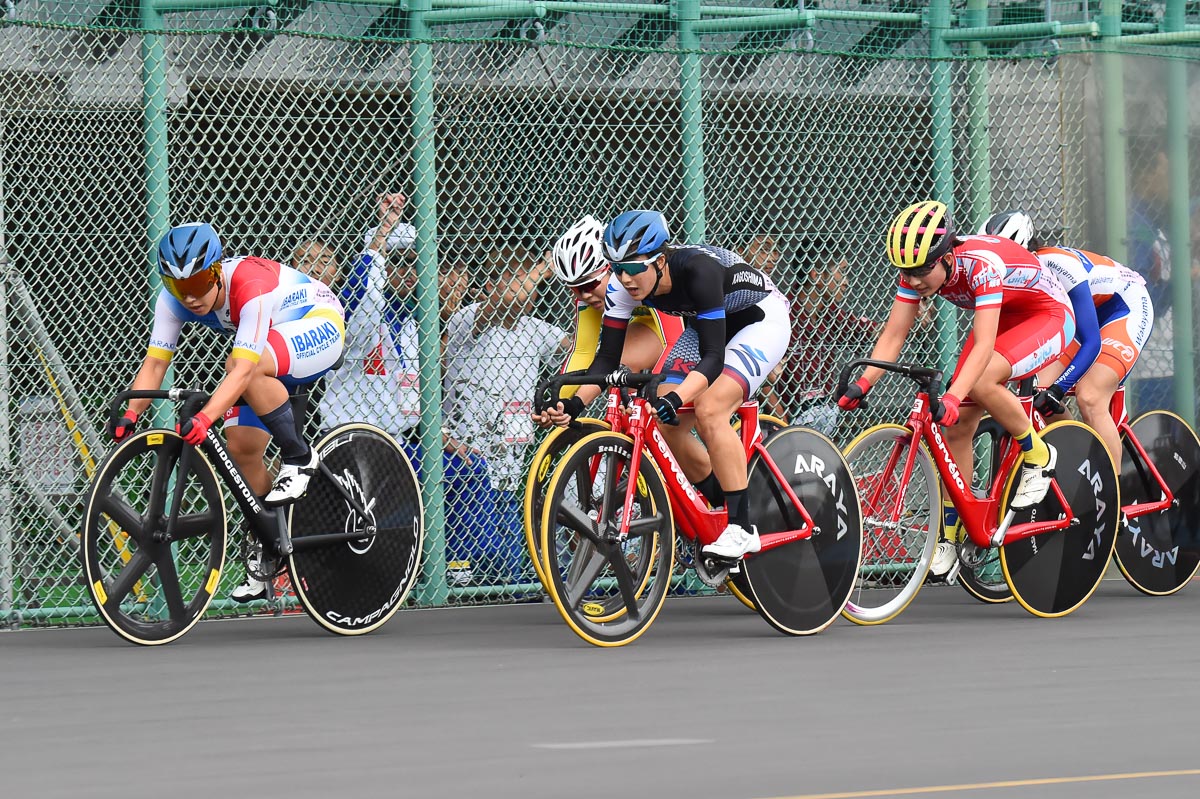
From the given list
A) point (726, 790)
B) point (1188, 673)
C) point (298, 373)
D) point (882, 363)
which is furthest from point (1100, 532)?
point (726, 790)

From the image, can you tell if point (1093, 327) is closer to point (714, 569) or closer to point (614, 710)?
point (714, 569)

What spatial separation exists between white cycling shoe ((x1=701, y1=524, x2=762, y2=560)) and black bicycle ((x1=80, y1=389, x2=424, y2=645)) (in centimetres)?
163

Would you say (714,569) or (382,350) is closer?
(714,569)

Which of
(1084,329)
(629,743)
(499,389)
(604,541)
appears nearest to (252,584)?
(604,541)

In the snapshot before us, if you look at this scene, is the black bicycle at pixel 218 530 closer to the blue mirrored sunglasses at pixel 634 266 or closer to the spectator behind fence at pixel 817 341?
the blue mirrored sunglasses at pixel 634 266

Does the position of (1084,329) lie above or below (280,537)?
above

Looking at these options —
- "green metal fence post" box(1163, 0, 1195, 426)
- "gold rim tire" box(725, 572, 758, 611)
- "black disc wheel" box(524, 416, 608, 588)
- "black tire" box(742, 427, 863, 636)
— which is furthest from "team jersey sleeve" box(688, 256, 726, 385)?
"green metal fence post" box(1163, 0, 1195, 426)

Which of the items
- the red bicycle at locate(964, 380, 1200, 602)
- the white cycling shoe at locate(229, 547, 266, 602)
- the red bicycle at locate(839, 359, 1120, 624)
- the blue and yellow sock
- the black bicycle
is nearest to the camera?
the black bicycle

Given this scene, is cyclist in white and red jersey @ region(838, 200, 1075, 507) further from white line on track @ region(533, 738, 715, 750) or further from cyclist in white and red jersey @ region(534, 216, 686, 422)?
white line on track @ region(533, 738, 715, 750)

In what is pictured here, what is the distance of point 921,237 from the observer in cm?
915

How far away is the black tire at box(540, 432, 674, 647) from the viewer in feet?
27.0

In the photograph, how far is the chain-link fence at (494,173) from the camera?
386 inches

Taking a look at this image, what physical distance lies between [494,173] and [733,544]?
2.90 meters

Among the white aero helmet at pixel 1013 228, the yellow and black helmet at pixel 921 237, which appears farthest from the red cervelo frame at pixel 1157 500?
the yellow and black helmet at pixel 921 237
